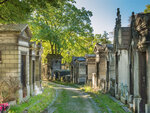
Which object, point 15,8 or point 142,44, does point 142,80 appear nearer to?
point 142,44

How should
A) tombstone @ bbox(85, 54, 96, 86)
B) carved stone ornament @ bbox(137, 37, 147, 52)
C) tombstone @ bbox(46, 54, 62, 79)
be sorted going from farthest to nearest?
1. tombstone @ bbox(46, 54, 62, 79)
2. tombstone @ bbox(85, 54, 96, 86)
3. carved stone ornament @ bbox(137, 37, 147, 52)

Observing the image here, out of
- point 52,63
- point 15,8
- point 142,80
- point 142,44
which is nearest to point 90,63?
point 52,63

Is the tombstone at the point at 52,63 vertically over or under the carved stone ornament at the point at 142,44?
under

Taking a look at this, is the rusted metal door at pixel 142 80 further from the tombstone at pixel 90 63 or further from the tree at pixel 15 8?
the tombstone at pixel 90 63

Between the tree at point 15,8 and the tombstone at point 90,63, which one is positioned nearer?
the tree at point 15,8

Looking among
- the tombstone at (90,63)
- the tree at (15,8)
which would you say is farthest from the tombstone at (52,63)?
the tree at (15,8)

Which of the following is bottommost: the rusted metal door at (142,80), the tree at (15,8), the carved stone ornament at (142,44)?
the rusted metal door at (142,80)

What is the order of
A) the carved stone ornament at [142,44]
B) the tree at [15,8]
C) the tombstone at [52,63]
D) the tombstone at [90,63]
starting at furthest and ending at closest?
the tombstone at [52,63]
the tombstone at [90,63]
the tree at [15,8]
the carved stone ornament at [142,44]

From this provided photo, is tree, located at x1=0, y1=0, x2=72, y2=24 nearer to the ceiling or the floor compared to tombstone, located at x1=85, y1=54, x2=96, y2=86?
nearer to the ceiling

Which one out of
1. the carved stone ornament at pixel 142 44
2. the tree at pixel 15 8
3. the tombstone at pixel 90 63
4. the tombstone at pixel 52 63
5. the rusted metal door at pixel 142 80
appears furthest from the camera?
the tombstone at pixel 52 63

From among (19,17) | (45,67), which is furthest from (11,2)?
(45,67)

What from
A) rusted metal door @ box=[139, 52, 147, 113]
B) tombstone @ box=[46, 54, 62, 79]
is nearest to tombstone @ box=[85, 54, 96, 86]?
tombstone @ box=[46, 54, 62, 79]

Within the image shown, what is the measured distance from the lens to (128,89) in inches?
392

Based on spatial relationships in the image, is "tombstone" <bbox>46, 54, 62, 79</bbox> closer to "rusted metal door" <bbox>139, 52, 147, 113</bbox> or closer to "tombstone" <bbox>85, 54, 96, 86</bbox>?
"tombstone" <bbox>85, 54, 96, 86</bbox>
